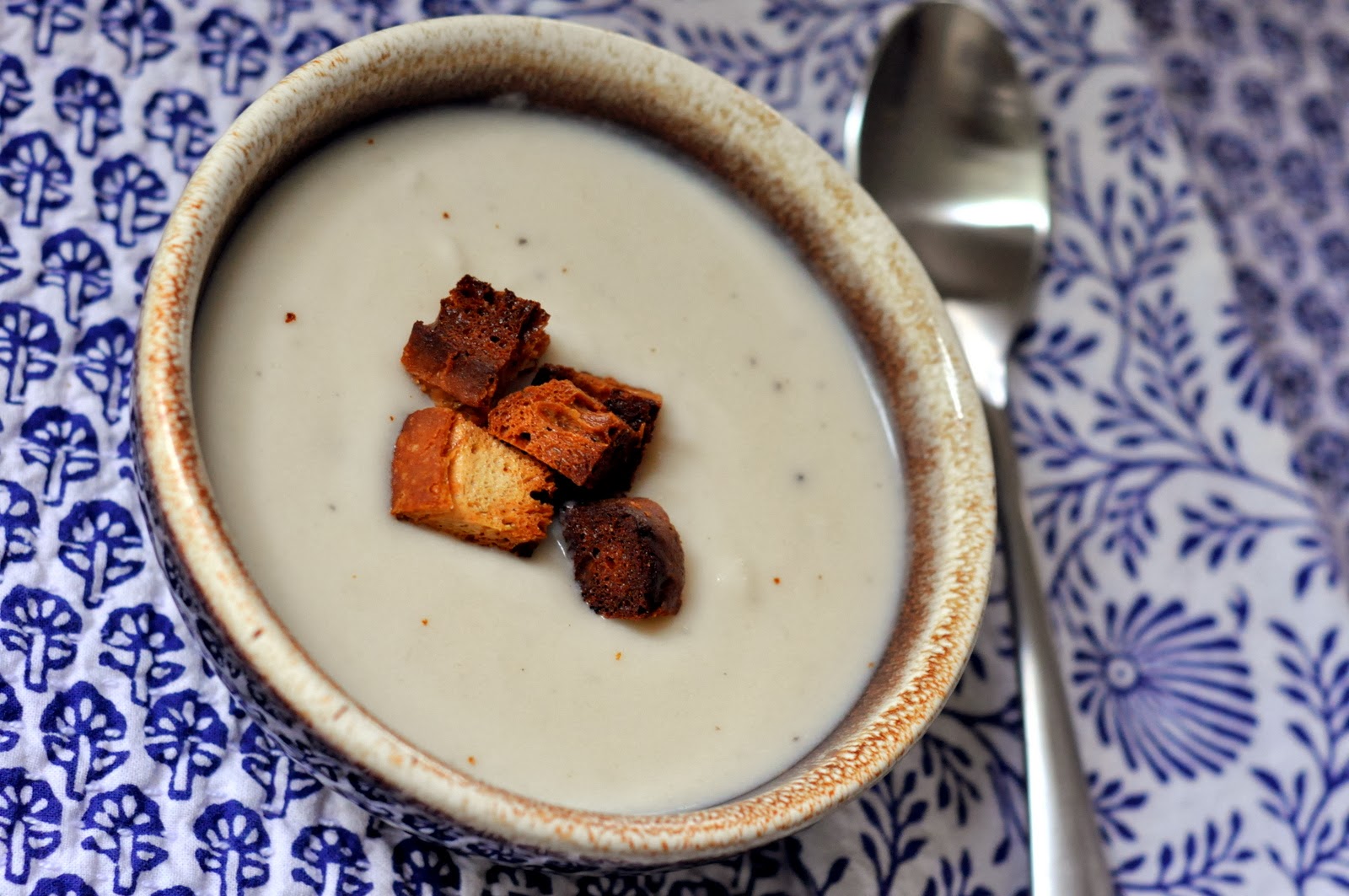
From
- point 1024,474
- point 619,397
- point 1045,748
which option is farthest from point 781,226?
point 1045,748

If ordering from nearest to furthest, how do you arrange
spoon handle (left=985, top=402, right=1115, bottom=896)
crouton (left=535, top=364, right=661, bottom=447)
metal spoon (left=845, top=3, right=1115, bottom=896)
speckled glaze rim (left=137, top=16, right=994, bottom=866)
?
speckled glaze rim (left=137, top=16, right=994, bottom=866) < crouton (left=535, top=364, right=661, bottom=447) < spoon handle (left=985, top=402, right=1115, bottom=896) < metal spoon (left=845, top=3, right=1115, bottom=896)

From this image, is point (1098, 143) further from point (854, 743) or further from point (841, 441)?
point (854, 743)

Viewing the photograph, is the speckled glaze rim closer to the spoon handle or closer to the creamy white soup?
the creamy white soup

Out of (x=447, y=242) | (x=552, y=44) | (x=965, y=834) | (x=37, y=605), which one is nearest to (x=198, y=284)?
(x=447, y=242)

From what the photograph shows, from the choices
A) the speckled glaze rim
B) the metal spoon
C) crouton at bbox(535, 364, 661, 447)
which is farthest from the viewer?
the metal spoon

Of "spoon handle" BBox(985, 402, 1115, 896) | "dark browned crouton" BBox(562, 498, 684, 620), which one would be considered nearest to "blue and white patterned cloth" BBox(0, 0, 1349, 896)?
"spoon handle" BBox(985, 402, 1115, 896)

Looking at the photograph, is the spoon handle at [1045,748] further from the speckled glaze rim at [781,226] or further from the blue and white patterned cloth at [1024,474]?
the speckled glaze rim at [781,226]
